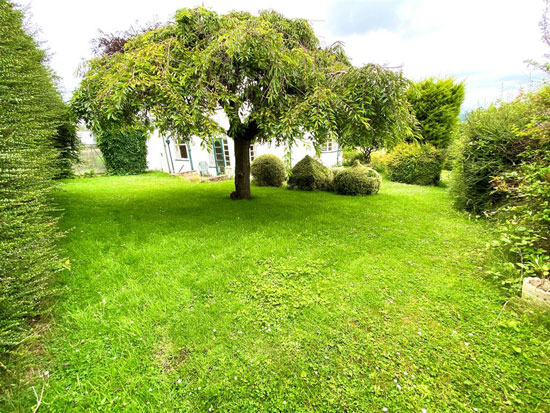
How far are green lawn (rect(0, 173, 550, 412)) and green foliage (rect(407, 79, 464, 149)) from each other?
759cm

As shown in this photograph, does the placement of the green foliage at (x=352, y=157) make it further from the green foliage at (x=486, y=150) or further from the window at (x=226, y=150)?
the green foliage at (x=486, y=150)

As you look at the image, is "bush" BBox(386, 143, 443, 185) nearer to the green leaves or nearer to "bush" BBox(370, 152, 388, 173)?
"bush" BBox(370, 152, 388, 173)

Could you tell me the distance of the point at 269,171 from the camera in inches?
375

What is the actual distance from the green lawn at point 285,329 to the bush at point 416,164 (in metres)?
6.44

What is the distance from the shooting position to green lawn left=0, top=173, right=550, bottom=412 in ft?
5.57

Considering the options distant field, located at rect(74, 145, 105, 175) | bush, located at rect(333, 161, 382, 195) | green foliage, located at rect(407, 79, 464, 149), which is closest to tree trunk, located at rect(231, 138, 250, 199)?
bush, located at rect(333, 161, 382, 195)

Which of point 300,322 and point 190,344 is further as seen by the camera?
point 300,322

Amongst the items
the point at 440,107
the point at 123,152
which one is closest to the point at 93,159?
the point at 123,152

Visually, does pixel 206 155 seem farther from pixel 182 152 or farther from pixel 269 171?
pixel 269 171

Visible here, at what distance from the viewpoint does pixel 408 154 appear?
10.1 metres

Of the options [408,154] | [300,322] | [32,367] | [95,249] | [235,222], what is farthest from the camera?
[408,154]

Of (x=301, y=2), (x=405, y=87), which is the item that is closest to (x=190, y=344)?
(x=405, y=87)

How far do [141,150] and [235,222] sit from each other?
12.9 m

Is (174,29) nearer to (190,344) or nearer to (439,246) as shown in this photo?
(190,344)
